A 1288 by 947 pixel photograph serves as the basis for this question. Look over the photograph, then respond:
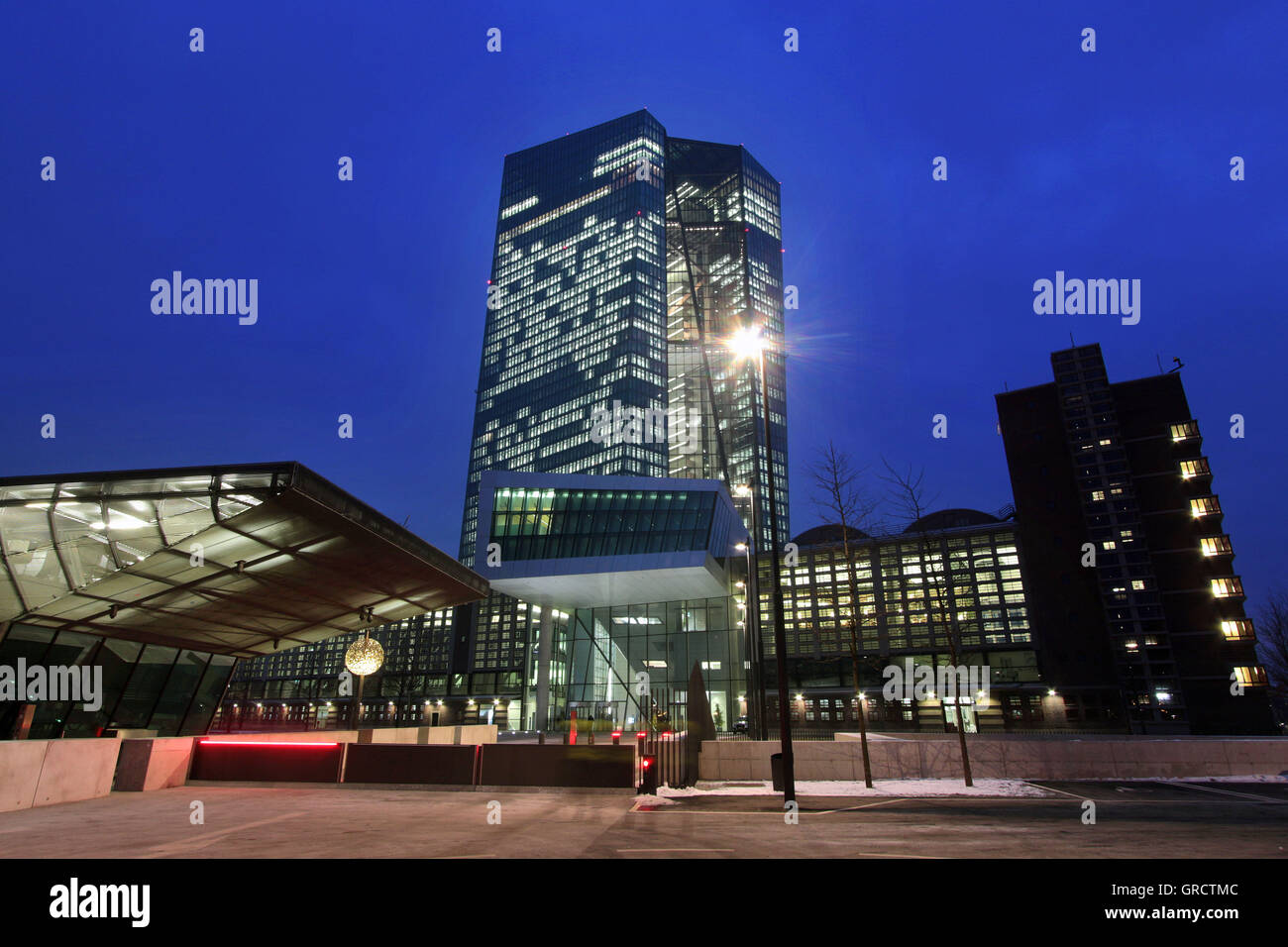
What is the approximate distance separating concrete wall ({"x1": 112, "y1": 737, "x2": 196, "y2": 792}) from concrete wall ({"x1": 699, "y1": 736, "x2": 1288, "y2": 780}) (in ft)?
48.2

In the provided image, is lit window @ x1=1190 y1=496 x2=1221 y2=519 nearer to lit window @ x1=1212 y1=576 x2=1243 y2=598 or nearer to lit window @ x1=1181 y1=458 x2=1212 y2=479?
lit window @ x1=1181 y1=458 x2=1212 y2=479

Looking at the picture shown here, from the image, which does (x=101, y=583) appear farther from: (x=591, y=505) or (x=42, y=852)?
(x=591, y=505)

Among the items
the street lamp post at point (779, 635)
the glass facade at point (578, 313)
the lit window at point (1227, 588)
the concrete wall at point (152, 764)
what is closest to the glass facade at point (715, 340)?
the glass facade at point (578, 313)

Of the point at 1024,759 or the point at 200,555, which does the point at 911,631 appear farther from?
the point at 200,555

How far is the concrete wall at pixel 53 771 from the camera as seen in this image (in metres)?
12.6

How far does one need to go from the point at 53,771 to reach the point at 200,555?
5163mm

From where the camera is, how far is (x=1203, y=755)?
65.0 ft

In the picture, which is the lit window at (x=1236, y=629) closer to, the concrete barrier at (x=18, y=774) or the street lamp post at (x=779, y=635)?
the street lamp post at (x=779, y=635)

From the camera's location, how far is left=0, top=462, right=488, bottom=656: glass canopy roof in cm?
1191

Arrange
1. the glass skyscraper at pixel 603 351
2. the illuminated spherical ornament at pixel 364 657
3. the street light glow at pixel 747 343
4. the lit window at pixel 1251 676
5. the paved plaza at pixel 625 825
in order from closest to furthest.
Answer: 1. the paved plaza at pixel 625 825
2. the street light glow at pixel 747 343
3. the illuminated spherical ornament at pixel 364 657
4. the lit window at pixel 1251 676
5. the glass skyscraper at pixel 603 351

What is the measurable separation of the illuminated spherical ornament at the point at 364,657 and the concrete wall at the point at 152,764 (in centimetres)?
417

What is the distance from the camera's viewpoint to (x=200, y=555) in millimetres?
14570
